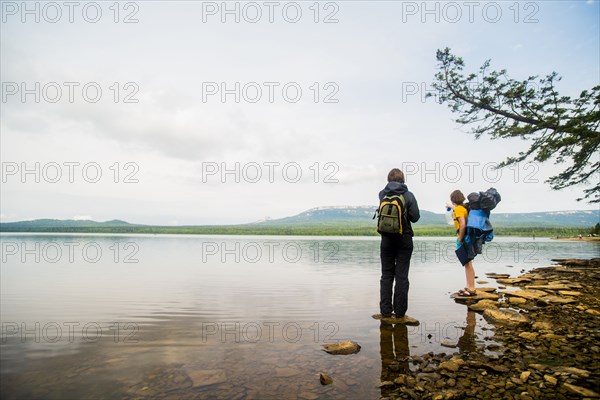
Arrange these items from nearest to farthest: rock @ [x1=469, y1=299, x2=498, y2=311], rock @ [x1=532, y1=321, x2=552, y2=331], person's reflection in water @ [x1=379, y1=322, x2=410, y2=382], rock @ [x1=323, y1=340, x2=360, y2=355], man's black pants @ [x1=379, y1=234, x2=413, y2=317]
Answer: person's reflection in water @ [x1=379, y1=322, x2=410, y2=382], rock @ [x1=323, y1=340, x2=360, y2=355], rock @ [x1=532, y1=321, x2=552, y2=331], man's black pants @ [x1=379, y1=234, x2=413, y2=317], rock @ [x1=469, y1=299, x2=498, y2=311]

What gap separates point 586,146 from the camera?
57.1 feet

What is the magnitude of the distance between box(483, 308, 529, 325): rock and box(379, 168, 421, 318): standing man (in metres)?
1.84

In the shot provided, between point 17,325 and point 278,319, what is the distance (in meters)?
5.57

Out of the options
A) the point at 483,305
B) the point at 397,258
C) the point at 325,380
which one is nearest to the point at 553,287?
the point at 483,305

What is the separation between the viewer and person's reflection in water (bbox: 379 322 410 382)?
14.6 ft

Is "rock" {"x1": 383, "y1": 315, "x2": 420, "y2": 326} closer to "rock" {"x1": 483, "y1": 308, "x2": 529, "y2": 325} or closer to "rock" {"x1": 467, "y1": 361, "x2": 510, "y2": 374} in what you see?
"rock" {"x1": 483, "y1": 308, "x2": 529, "y2": 325}

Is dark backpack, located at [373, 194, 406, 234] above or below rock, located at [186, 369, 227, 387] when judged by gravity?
above

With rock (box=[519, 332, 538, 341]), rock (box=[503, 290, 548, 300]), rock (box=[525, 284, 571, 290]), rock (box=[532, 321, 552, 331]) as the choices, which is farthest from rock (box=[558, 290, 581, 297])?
rock (box=[519, 332, 538, 341])

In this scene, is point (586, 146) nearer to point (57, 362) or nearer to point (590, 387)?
point (590, 387)

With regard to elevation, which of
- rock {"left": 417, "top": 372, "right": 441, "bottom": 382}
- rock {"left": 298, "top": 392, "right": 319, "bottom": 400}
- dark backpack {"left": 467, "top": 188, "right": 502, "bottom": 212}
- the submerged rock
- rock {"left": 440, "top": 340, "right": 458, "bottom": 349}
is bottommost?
the submerged rock

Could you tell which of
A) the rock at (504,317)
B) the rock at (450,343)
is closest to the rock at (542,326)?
the rock at (504,317)

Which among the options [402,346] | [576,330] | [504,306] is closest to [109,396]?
[402,346]

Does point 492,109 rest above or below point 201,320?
above

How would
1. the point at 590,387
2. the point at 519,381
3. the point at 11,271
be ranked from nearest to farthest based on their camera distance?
1. the point at 590,387
2. the point at 519,381
3. the point at 11,271
